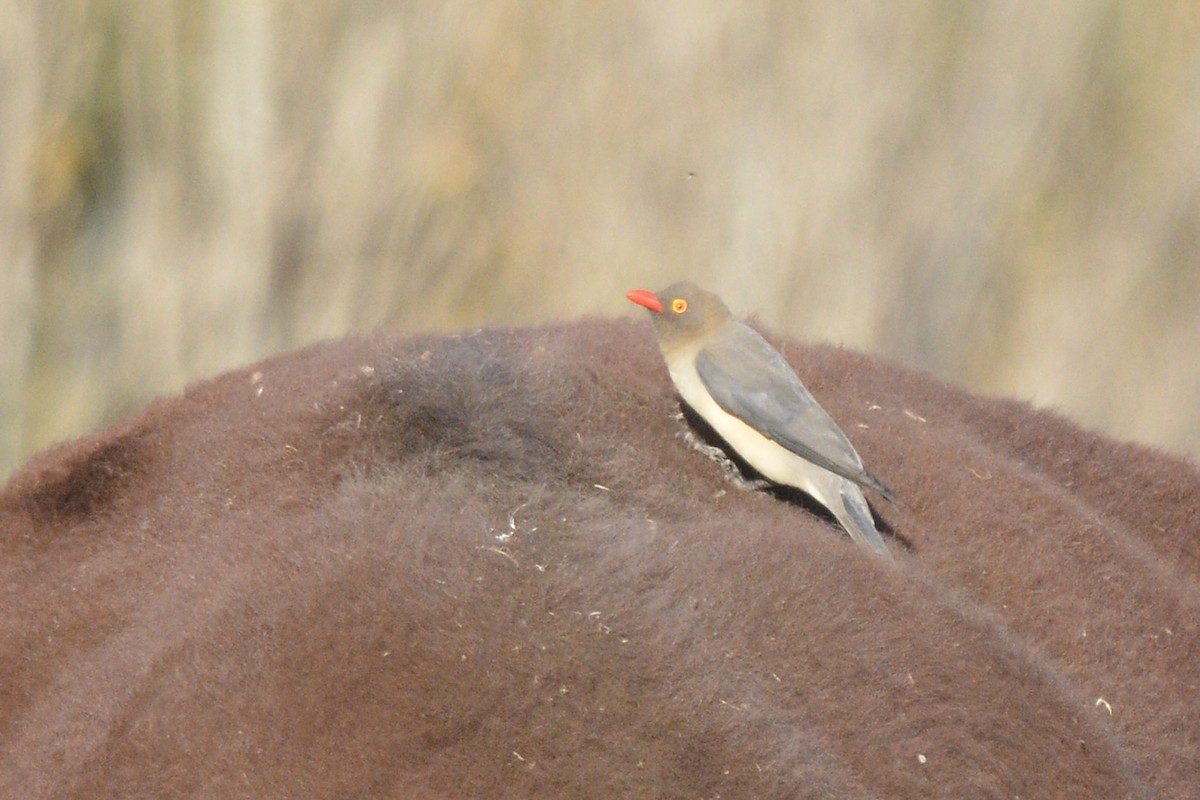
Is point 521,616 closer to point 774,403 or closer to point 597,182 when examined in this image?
point 774,403

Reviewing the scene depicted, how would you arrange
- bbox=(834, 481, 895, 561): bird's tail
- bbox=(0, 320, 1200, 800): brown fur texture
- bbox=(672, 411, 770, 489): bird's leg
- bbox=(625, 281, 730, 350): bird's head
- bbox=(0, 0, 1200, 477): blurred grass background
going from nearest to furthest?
bbox=(0, 320, 1200, 800): brown fur texture → bbox=(834, 481, 895, 561): bird's tail → bbox=(672, 411, 770, 489): bird's leg → bbox=(625, 281, 730, 350): bird's head → bbox=(0, 0, 1200, 477): blurred grass background

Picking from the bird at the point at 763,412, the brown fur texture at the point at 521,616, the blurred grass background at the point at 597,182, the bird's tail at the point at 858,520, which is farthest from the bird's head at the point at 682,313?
the blurred grass background at the point at 597,182

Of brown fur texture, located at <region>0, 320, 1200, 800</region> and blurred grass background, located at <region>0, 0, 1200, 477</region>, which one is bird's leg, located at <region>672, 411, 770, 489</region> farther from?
blurred grass background, located at <region>0, 0, 1200, 477</region>

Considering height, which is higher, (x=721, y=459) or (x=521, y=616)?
(x=521, y=616)

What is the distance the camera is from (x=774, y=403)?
197cm

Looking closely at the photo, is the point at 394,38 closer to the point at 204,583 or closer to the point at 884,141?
the point at 884,141

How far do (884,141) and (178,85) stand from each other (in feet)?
7.14

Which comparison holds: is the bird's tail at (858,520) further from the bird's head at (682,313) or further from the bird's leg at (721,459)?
the bird's head at (682,313)

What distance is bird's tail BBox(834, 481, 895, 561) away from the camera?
1723 mm

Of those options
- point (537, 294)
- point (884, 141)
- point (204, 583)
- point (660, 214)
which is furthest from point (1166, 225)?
point (204, 583)

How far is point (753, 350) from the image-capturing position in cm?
207

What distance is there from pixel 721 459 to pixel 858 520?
0.21m

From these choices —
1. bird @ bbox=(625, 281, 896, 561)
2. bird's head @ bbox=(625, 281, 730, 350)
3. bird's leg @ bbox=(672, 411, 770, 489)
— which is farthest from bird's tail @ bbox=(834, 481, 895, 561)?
bird's head @ bbox=(625, 281, 730, 350)

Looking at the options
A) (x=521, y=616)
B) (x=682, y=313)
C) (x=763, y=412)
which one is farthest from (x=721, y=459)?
(x=521, y=616)
